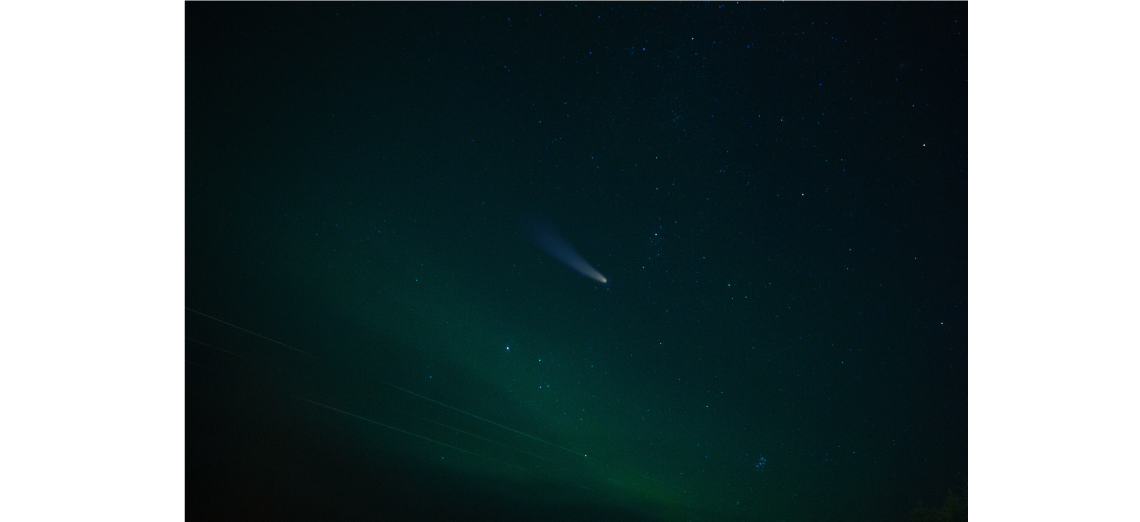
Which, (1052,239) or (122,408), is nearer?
(1052,239)

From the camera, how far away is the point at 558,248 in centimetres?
291

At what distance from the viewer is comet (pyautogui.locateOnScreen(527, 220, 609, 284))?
9.53ft

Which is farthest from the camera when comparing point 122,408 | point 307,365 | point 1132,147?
point 307,365

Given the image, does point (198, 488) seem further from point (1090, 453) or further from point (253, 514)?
point (1090, 453)

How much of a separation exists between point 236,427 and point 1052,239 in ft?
12.2

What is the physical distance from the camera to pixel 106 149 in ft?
3.43

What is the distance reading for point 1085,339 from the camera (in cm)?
90

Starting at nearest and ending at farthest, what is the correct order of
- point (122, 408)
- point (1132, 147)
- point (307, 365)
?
point (1132, 147)
point (122, 408)
point (307, 365)

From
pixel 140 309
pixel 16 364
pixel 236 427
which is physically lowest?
pixel 236 427

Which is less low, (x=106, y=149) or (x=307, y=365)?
(x=106, y=149)

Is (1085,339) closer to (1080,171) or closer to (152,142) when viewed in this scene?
(1080,171)

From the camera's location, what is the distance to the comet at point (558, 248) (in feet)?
9.53

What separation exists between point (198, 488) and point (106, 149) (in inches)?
118

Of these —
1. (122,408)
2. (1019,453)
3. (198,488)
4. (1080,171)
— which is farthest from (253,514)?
(1080,171)
